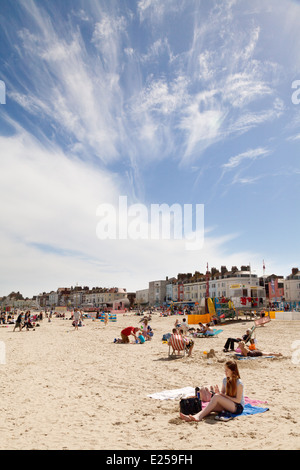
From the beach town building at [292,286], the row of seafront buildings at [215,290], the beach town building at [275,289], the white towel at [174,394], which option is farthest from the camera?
the beach town building at [275,289]

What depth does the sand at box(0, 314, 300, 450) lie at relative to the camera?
15.8 feet

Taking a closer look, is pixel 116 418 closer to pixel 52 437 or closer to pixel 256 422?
pixel 52 437

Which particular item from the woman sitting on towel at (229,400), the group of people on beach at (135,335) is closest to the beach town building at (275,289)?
the group of people on beach at (135,335)

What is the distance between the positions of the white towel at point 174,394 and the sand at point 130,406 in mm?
203

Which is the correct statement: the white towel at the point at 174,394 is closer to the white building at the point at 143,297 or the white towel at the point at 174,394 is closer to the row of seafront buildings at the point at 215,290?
the row of seafront buildings at the point at 215,290

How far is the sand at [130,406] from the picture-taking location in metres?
4.81

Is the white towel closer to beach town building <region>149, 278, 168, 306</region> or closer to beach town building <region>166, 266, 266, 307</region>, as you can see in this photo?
beach town building <region>166, 266, 266, 307</region>

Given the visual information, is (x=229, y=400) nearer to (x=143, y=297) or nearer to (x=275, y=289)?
(x=275, y=289)

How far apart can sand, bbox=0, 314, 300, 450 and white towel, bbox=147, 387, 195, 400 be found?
8.0 inches

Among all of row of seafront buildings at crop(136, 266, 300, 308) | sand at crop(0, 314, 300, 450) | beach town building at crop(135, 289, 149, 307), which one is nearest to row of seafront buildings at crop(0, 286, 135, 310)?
beach town building at crop(135, 289, 149, 307)
